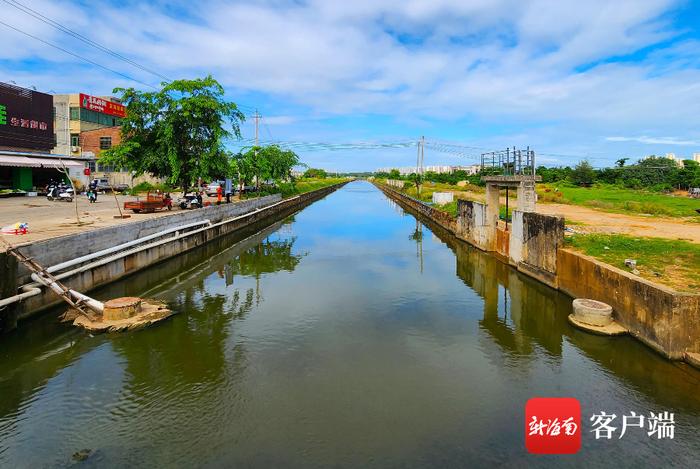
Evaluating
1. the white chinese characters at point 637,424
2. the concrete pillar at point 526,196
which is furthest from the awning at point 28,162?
the white chinese characters at point 637,424

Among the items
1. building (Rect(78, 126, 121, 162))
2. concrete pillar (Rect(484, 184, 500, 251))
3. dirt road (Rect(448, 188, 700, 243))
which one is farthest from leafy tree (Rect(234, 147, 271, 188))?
dirt road (Rect(448, 188, 700, 243))

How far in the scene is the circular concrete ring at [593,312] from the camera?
10.7 meters

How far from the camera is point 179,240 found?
2125 centimetres

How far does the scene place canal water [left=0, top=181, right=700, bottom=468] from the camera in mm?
6223

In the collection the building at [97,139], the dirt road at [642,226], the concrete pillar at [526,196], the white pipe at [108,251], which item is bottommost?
the white pipe at [108,251]

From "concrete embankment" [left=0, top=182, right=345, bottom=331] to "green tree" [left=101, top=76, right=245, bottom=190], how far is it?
379cm

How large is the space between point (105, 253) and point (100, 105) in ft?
149

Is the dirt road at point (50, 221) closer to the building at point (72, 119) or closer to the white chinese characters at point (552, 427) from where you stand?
the white chinese characters at point (552, 427)

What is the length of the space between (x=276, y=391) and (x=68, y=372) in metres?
4.37

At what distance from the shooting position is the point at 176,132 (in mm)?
27766

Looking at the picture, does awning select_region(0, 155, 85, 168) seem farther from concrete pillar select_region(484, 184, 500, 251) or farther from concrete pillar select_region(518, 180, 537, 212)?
concrete pillar select_region(518, 180, 537, 212)

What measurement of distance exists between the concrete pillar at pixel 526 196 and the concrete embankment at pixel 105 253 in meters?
15.3

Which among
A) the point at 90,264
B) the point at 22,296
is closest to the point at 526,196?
the point at 90,264

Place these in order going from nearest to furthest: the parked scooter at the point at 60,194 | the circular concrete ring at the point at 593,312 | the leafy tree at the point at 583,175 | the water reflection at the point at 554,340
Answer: the water reflection at the point at 554,340
the circular concrete ring at the point at 593,312
the parked scooter at the point at 60,194
the leafy tree at the point at 583,175
